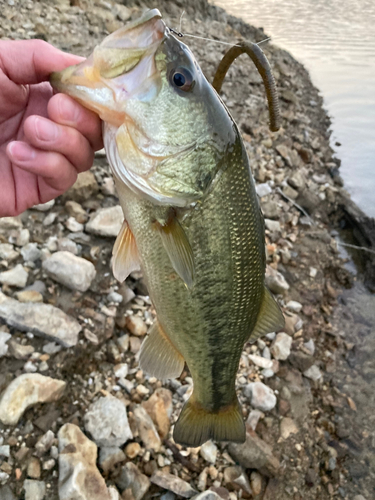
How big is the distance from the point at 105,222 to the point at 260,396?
200cm

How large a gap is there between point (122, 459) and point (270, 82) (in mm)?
2300

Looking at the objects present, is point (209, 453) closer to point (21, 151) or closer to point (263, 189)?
point (21, 151)

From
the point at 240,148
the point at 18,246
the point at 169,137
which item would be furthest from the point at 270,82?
the point at 18,246

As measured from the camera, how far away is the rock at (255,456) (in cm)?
285

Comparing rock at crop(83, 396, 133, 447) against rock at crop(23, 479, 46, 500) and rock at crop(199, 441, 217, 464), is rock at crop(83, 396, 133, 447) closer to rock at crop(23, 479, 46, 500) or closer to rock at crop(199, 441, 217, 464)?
rock at crop(23, 479, 46, 500)

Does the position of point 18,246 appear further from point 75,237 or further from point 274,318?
point 274,318

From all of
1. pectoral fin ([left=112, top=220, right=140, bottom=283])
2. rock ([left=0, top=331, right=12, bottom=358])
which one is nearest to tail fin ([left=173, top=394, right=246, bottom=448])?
pectoral fin ([left=112, top=220, right=140, bottom=283])

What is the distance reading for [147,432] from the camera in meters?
2.62

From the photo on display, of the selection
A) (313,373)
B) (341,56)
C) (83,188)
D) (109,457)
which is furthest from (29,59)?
(341,56)

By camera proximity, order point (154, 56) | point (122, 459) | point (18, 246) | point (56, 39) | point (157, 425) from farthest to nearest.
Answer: point (56, 39)
point (18, 246)
point (157, 425)
point (122, 459)
point (154, 56)

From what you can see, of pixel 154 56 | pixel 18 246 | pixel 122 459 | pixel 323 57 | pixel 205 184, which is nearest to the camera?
pixel 154 56

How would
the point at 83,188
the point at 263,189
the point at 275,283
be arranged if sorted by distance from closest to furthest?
1. the point at 83,188
2. the point at 275,283
3. the point at 263,189

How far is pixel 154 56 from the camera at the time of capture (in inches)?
53.6

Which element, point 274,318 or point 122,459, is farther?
point 122,459
